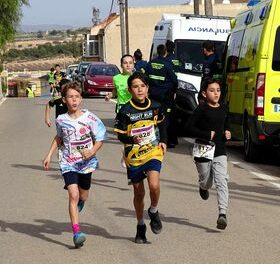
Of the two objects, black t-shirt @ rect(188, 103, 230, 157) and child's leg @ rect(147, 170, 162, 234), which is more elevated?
black t-shirt @ rect(188, 103, 230, 157)

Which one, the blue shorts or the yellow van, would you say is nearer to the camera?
the blue shorts

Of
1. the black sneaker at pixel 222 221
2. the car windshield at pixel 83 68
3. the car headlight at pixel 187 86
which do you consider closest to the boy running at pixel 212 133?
the black sneaker at pixel 222 221

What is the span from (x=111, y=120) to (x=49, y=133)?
3.78 m

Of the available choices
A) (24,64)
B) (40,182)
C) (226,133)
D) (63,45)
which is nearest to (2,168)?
(40,182)

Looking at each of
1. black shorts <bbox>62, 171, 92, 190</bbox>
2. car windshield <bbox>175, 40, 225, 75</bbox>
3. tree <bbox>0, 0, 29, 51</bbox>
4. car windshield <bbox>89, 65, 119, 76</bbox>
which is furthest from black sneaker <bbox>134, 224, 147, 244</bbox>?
car windshield <bbox>89, 65, 119, 76</bbox>

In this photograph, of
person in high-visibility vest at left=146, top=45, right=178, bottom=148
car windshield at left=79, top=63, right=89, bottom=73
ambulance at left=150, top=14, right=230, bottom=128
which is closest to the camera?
person in high-visibility vest at left=146, top=45, right=178, bottom=148

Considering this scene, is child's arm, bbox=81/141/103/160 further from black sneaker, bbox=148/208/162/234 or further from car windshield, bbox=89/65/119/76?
car windshield, bbox=89/65/119/76

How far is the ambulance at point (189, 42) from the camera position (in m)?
15.7

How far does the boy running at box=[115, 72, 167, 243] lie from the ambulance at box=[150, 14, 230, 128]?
835 centimetres

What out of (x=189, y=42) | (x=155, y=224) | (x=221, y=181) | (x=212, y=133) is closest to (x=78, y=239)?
(x=155, y=224)

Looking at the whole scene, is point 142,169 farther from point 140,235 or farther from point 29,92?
point 29,92

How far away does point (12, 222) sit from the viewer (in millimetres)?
8117

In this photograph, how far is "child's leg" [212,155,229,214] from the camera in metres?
7.45

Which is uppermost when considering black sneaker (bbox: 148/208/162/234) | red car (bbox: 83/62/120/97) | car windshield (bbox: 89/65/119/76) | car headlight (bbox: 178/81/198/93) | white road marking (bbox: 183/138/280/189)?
car headlight (bbox: 178/81/198/93)
